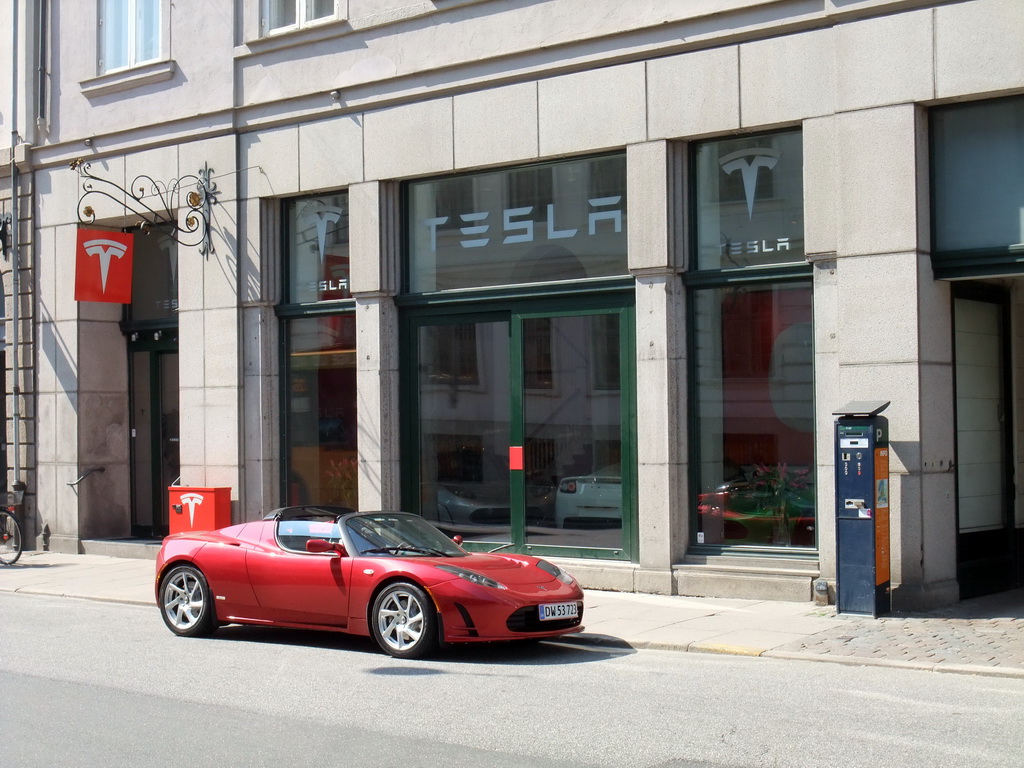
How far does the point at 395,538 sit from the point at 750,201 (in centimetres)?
573

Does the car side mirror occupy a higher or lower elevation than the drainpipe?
lower

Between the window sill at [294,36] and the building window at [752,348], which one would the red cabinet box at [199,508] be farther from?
the building window at [752,348]

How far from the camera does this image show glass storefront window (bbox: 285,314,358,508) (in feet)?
56.4

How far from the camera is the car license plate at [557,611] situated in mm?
10281

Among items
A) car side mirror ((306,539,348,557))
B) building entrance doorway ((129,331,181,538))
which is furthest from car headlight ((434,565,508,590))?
building entrance doorway ((129,331,181,538))

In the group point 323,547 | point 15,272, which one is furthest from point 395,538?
point 15,272

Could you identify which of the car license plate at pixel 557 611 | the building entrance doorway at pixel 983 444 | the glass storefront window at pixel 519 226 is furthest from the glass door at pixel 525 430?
the car license plate at pixel 557 611

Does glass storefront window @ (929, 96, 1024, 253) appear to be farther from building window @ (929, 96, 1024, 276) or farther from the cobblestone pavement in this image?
the cobblestone pavement

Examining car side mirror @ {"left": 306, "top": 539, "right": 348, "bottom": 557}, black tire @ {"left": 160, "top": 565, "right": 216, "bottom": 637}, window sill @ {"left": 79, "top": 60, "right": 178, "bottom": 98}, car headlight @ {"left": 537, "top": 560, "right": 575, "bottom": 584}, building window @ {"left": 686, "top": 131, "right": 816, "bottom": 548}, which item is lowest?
black tire @ {"left": 160, "top": 565, "right": 216, "bottom": 637}

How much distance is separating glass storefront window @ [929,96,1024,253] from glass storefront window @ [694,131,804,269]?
1.51 meters

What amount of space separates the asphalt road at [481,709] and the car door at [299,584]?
1.08ft

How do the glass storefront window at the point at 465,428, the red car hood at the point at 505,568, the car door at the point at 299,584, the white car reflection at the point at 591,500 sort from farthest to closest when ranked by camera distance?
the glass storefront window at the point at 465,428 < the white car reflection at the point at 591,500 < the car door at the point at 299,584 < the red car hood at the point at 505,568

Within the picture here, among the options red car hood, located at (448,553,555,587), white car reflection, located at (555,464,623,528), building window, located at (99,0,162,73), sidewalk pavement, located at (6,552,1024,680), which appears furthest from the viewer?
building window, located at (99,0,162,73)

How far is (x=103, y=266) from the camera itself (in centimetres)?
1903
